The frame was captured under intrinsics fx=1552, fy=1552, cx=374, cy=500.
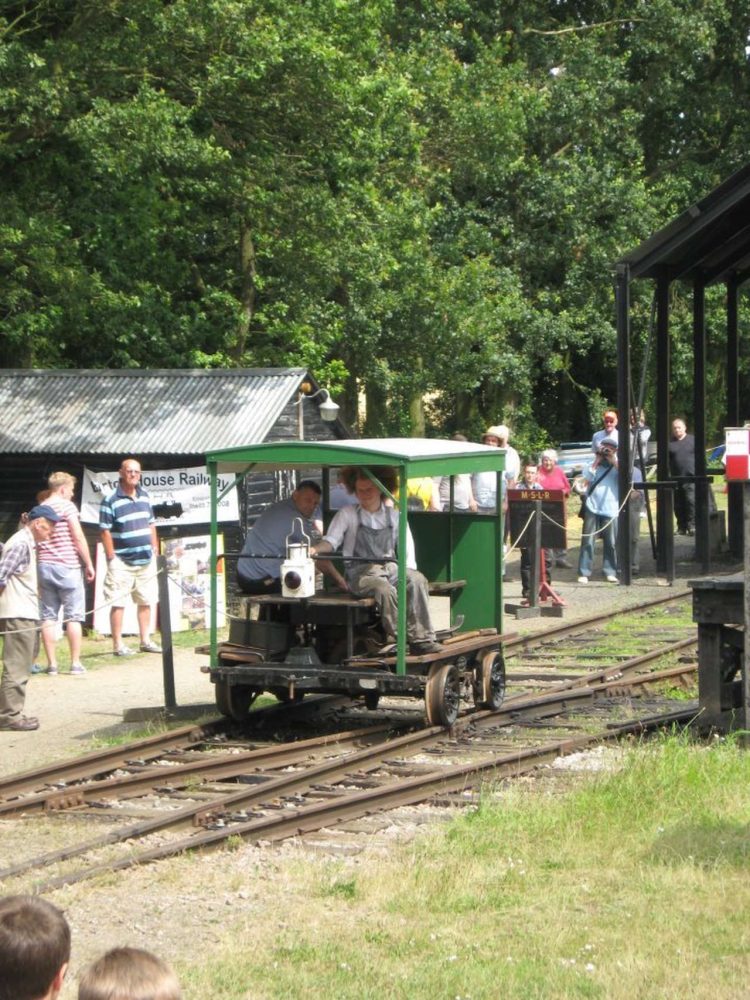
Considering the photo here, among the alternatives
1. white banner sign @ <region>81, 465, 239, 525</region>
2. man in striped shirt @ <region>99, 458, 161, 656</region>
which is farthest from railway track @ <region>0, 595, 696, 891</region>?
white banner sign @ <region>81, 465, 239, 525</region>

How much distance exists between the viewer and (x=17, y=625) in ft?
38.2

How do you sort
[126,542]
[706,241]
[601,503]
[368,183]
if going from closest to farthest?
[126,542]
[706,241]
[601,503]
[368,183]

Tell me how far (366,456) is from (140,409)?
7942 mm

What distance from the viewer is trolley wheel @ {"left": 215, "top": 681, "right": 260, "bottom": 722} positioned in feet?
36.6

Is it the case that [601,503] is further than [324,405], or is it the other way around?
[601,503]

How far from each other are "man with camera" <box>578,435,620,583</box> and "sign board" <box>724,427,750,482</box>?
32.6ft

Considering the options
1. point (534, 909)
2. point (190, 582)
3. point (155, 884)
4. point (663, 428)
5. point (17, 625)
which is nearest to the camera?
point (534, 909)

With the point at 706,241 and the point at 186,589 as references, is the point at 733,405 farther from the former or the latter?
the point at 186,589

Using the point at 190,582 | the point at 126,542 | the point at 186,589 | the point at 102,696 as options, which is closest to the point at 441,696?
the point at 102,696

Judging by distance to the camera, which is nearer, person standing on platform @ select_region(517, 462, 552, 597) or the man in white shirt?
the man in white shirt

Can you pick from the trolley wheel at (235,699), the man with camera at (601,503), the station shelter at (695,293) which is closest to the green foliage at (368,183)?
the station shelter at (695,293)

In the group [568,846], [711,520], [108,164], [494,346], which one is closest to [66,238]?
[108,164]

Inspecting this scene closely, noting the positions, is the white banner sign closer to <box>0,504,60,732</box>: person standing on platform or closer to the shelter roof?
<box>0,504,60,732</box>: person standing on platform

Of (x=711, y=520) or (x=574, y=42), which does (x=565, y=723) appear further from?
(x=574, y=42)
